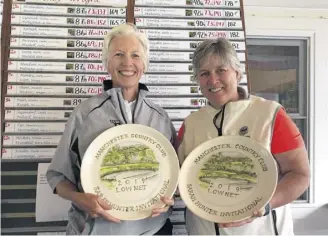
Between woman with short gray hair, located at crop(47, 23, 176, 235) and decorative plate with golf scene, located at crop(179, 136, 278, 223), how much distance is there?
125mm

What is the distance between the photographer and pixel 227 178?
1.27 metres

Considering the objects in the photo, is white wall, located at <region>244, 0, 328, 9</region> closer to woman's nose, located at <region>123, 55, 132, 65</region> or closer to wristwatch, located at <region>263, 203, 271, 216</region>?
woman's nose, located at <region>123, 55, 132, 65</region>

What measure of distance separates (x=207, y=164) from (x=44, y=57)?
956mm

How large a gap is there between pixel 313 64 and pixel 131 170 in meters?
1.34

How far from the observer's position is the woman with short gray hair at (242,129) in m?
1.22

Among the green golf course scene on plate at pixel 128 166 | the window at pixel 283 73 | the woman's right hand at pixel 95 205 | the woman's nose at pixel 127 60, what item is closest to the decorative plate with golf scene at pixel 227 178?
the green golf course scene on plate at pixel 128 166

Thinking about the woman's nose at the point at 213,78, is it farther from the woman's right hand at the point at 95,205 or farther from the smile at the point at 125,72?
the woman's right hand at the point at 95,205

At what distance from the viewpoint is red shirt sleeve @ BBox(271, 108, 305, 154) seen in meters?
1.24

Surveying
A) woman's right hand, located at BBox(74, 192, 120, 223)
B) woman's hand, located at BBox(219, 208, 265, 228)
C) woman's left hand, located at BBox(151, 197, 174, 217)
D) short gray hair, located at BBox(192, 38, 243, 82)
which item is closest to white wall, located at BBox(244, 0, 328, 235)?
short gray hair, located at BBox(192, 38, 243, 82)

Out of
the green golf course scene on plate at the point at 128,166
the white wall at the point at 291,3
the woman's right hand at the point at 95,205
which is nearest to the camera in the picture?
the woman's right hand at the point at 95,205

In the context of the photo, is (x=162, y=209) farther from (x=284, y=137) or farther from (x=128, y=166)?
(x=284, y=137)

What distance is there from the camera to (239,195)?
125 centimetres

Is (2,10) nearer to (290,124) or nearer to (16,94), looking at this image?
(16,94)

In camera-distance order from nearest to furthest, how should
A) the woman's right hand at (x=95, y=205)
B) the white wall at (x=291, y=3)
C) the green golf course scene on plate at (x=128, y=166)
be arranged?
1. the woman's right hand at (x=95, y=205)
2. the green golf course scene on plate at (x=128, y=166)
3. the white wall at (x=291, y=3)
